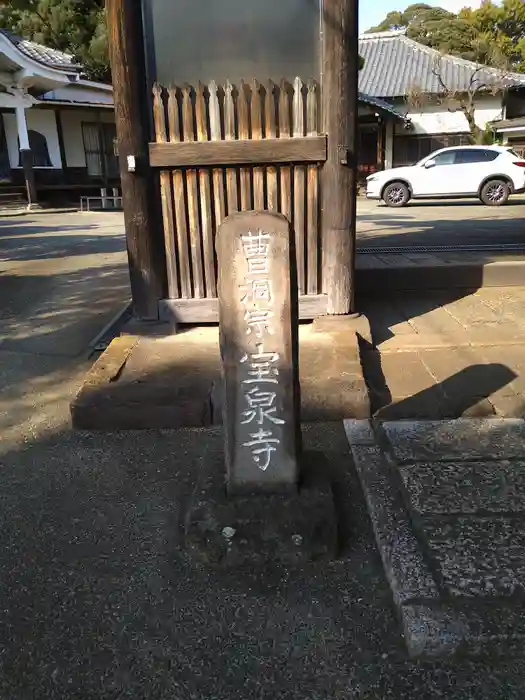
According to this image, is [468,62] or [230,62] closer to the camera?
[230,62]

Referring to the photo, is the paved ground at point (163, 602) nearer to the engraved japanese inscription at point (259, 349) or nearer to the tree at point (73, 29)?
the engraved japanese inscription at point (259, 349)

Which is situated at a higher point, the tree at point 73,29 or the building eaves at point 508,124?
the tree at point 73,29

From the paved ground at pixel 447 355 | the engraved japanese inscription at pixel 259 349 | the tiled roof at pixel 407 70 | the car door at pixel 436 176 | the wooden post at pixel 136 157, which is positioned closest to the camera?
the engraved japanese inscription at pixel 259 349

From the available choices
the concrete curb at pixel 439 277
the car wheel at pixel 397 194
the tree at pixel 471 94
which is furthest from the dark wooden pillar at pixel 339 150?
the tree at pixel 471 94

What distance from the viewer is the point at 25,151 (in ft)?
61.4

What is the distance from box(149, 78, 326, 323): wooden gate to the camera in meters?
4.58

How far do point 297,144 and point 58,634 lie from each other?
12.1 feet

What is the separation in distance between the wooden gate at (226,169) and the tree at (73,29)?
17.5m

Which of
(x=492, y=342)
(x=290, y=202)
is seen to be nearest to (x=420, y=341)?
(x=492, y=342)

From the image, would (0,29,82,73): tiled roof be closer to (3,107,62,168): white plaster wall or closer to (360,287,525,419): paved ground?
(3,107,62,168): white plaster wall

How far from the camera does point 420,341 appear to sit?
15.9ft

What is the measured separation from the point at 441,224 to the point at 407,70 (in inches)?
787

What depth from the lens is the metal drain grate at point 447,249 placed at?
768 cm

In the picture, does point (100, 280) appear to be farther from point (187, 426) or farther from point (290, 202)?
point (187, 426)
